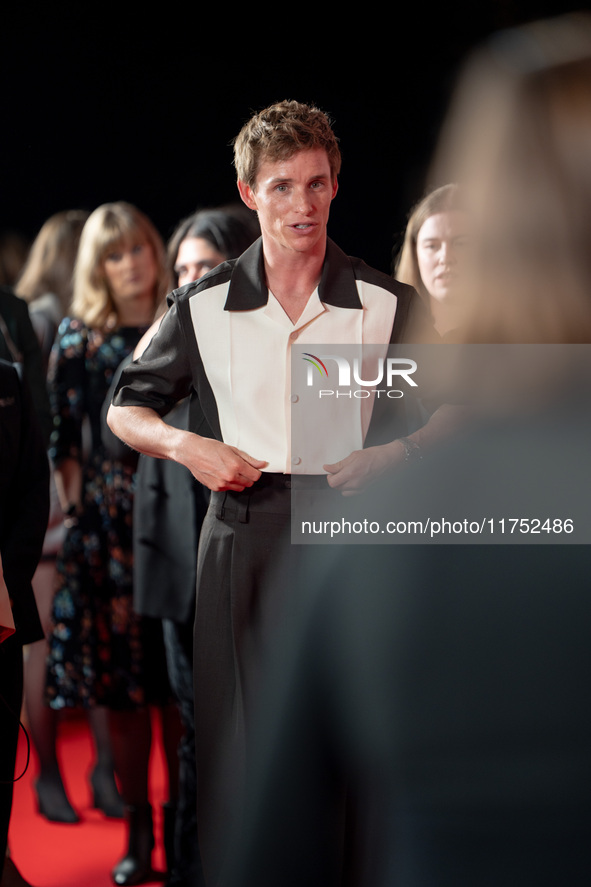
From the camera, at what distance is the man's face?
65.3 inches

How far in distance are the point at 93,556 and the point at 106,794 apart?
2.37 ft

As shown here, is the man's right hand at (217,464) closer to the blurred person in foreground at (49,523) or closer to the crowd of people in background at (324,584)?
the crowd of people in background at (324,584)

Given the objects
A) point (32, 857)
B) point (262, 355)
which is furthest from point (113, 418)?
point (32, 857)

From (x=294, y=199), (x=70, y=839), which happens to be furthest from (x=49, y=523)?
(x=294, y=199)

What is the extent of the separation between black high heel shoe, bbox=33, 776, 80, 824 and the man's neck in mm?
1604

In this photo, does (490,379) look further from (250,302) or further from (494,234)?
(250,302)

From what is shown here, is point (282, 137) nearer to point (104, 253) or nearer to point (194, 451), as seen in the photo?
point (194, 451)

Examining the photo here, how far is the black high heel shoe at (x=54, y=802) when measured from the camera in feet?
8.29

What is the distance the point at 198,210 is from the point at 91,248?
0.44 m

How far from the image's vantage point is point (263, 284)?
1735 mm

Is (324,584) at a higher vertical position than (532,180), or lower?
lower

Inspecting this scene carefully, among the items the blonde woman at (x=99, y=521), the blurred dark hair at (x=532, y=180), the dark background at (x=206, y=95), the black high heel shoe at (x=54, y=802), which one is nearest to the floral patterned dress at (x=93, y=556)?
the blonde woman at (x=99, y=521)

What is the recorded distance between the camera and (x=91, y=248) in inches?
91.4

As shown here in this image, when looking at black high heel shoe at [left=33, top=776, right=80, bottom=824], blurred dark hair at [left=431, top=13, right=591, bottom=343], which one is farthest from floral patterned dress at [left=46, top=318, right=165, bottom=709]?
blurred dark hair at [left=431, top=13, right=591, bottom=343]
